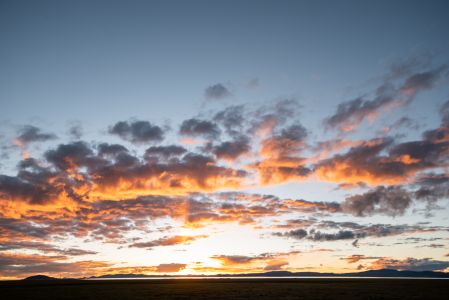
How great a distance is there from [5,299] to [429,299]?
6789cm

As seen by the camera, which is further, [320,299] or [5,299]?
[5,299]

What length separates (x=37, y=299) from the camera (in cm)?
6091

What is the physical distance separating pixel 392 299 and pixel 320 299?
11.3m

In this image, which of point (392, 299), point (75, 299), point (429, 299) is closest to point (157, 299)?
point (75, 299)

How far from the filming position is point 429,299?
55.2 metres

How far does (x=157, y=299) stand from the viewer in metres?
59.6

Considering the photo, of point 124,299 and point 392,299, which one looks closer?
point 392,299

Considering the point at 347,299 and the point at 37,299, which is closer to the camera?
the point at 347,299

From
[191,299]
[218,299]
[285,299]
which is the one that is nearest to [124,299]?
[191,299]

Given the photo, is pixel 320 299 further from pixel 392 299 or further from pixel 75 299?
pixel 75 299

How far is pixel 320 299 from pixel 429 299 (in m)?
16.1

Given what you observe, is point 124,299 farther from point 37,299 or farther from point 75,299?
point 37,299

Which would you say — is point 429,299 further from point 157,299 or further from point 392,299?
point 157,299

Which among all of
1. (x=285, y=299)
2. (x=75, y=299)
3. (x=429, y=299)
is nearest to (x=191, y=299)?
(x=285, y=299)
